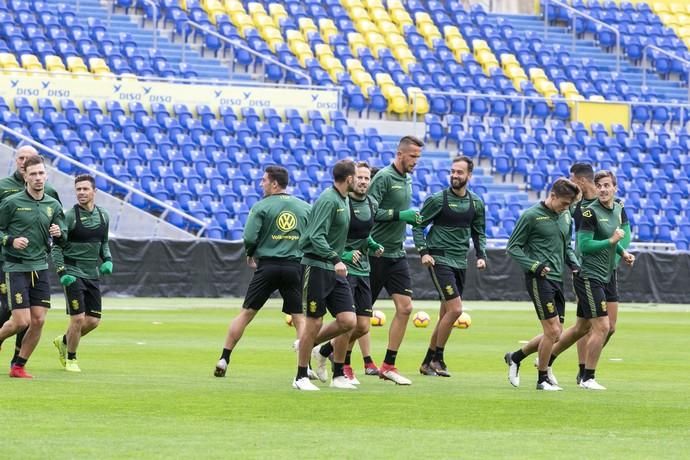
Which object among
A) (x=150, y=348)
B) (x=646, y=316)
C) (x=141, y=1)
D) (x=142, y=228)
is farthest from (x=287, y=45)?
(x=150, y=348)

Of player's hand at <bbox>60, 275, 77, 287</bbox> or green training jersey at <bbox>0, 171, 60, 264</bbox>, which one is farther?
green training jersey at <bbox>0, 171, 60, 264</bbox>

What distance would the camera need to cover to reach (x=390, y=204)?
16016mm

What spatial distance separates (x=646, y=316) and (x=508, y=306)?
140 inches

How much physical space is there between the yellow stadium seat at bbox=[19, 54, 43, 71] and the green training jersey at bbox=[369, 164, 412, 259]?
2260 centimetres

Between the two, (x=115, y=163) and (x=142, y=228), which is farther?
(x=115, y=163)

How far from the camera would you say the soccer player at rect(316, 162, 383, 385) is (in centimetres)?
1510

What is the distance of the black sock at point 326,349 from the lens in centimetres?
1534

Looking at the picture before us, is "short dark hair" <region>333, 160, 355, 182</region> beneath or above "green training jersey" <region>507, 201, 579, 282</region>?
above

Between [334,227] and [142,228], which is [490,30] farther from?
[334,227]

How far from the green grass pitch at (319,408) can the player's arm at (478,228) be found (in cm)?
135

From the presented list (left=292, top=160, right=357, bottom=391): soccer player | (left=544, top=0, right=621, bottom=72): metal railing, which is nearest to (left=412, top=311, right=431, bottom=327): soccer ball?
(left=292, top=160, right=357, bottom=391): soccer player

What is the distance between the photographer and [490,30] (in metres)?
47.1

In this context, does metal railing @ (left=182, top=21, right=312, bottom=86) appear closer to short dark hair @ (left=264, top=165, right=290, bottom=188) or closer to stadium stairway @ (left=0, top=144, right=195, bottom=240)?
stadium stairway @ (left=0, top=144, right=195, bottom=240)

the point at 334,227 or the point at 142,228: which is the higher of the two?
the point at 334,227
